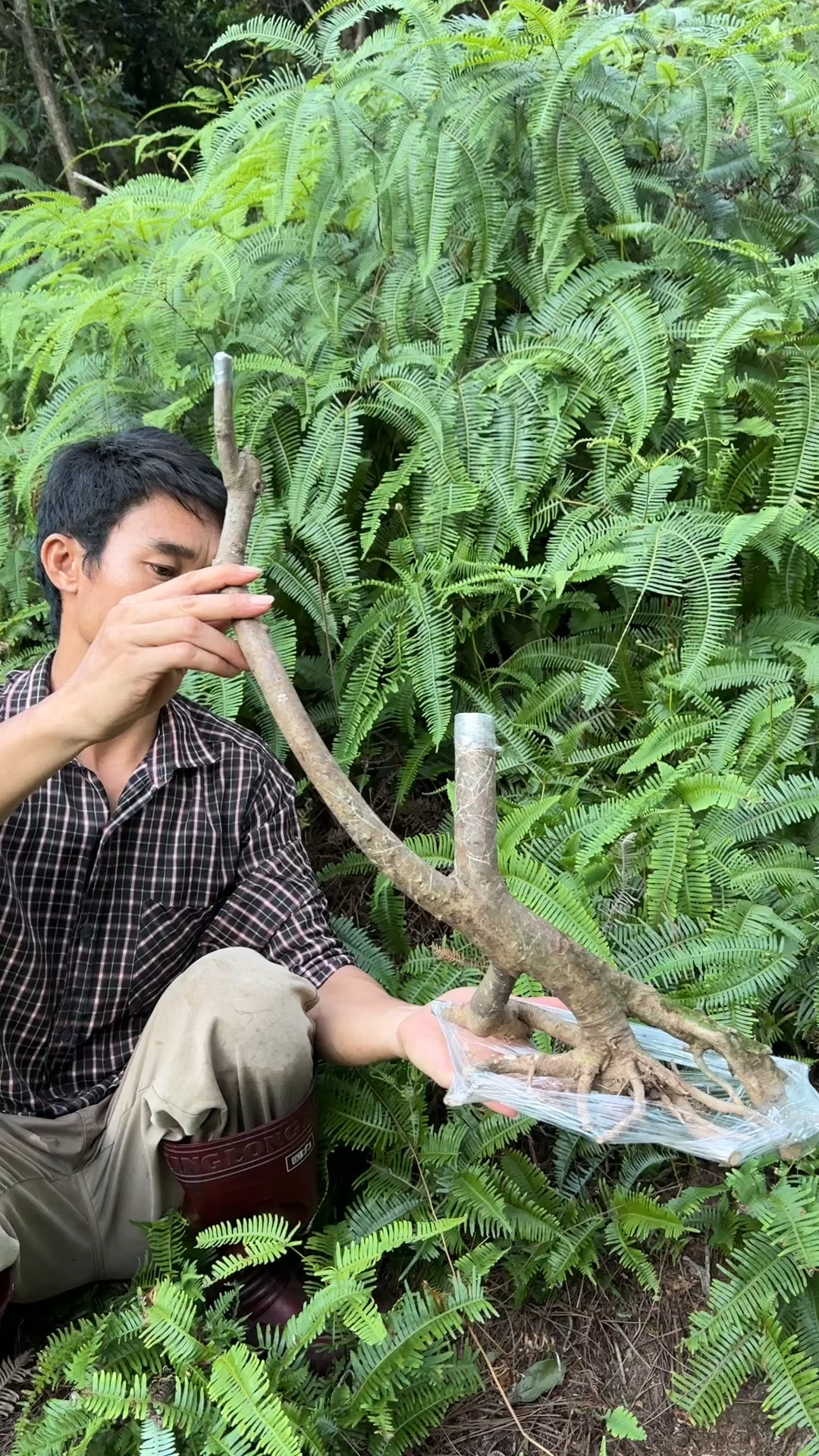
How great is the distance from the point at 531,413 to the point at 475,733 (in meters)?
2.41

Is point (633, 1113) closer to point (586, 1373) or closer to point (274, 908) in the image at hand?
point (586, 1373)

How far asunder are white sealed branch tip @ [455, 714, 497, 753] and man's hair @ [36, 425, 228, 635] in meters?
1.35

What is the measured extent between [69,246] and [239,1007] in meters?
3.78

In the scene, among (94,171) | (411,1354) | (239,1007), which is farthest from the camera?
(94,171)

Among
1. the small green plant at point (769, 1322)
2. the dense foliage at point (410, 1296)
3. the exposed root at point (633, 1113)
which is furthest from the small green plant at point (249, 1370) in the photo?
the exposed root at point (633, 1113)

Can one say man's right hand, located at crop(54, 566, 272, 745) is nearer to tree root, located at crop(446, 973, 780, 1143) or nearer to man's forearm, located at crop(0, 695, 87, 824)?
man's forearm, located at crop(0, 695, 87, 824)

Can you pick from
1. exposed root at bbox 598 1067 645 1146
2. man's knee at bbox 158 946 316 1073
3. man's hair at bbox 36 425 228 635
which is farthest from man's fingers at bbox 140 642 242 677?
exposed root at bbox 598 1067 645 1146

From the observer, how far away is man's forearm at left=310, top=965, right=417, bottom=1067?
2504 millimetres

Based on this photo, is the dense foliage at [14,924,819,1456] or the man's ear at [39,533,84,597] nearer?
the dense foliage at [14,924,819,1456]

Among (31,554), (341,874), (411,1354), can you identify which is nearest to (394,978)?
(341,874)

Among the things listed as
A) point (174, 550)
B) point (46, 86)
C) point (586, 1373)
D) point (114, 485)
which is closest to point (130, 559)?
point (174, 550)

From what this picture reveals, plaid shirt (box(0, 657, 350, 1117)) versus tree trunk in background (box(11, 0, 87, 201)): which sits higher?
tree trunk in background (box(11, 0, 87, 201))

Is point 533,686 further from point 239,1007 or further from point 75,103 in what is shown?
point 75,103

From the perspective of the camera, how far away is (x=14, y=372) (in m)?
4.55
